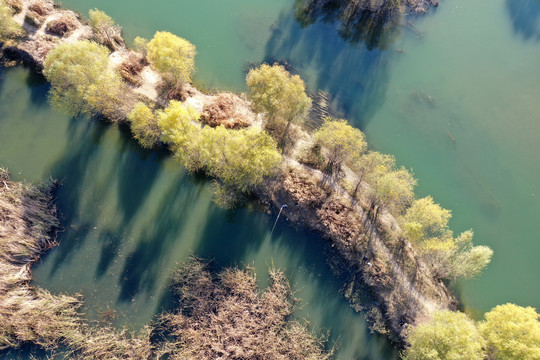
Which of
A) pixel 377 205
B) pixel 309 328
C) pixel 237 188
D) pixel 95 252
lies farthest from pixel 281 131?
pixel 95 252

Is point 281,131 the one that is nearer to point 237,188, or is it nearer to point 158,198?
point 237,188

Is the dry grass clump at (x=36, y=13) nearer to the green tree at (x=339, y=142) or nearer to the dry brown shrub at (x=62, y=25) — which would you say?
the dry brown shrub at (x=62, y=25)

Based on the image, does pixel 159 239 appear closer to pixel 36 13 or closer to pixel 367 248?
pixel 367 248

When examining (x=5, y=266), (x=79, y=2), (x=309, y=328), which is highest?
(x=79, y=2)

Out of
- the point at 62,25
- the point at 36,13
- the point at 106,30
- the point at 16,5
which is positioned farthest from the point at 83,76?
the point at 16,5

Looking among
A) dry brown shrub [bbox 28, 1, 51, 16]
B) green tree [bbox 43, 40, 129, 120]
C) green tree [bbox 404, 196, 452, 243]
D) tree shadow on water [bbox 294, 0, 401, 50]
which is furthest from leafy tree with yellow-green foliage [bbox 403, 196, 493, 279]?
dry brown shrub [bbox 28, 1, 51, 16]
